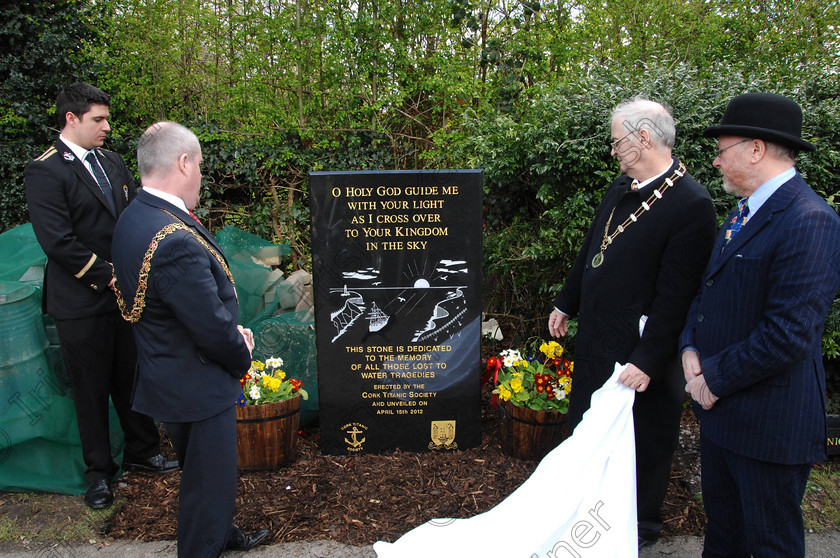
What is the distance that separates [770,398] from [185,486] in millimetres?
2316

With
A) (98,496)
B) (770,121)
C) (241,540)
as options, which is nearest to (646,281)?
(770,121)

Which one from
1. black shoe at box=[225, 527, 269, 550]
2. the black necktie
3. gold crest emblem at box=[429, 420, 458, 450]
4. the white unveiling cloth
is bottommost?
black shoe at box=[225, 527, 269, 550]

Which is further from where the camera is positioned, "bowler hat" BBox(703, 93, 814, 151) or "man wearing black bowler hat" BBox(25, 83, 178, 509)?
"man wearing black bowler hat" BBox(25, 83, 178, 509)

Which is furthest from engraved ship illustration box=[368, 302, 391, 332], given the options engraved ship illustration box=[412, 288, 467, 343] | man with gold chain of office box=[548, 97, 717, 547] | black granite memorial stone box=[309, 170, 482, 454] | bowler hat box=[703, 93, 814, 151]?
bowler hat box=[703, 93, 814, 151]

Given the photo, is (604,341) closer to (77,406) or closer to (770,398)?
(770,398)

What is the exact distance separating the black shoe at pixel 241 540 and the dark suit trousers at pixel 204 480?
0.98ft

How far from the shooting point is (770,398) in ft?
6.58

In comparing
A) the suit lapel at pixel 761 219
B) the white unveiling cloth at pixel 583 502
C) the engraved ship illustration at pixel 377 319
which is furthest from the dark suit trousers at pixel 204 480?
the suit lapel at pixel 761 219

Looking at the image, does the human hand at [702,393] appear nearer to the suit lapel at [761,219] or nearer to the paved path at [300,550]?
the suit lapel at [761,219]

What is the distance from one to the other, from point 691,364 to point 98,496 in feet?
10.5

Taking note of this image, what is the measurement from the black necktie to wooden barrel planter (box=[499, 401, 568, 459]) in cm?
270

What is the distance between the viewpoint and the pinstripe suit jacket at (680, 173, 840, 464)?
1872 millimetres

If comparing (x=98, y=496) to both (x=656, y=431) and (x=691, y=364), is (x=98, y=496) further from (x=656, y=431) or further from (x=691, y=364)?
(x=691, y=364)

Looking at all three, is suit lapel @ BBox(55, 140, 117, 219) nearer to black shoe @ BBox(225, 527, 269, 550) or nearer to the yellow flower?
black shoe @ BBox(225, 527, 269, 550)
